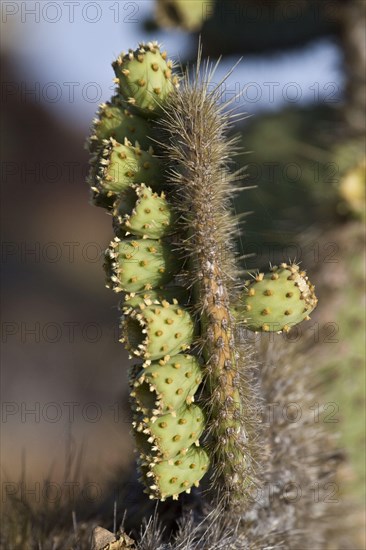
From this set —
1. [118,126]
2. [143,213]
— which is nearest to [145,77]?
[118,126]

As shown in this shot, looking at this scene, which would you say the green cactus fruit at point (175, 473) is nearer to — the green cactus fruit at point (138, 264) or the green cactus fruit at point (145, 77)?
the green cactus fruit at point (138, 264)

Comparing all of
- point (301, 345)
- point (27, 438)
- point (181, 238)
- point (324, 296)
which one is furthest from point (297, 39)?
point (27, 438)

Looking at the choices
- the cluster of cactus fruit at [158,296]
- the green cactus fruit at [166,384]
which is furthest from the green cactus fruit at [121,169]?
the green cactus fruit at [166,384]

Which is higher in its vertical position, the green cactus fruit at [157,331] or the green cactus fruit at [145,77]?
the green cactus fruit at [145,77]

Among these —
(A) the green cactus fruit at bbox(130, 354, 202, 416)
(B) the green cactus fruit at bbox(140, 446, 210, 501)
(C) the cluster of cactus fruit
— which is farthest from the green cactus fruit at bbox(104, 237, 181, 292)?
(B) the green cactus fruit at bbox(140, 446, 210, 501)

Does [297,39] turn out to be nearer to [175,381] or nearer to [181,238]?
[181,238]
